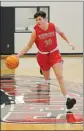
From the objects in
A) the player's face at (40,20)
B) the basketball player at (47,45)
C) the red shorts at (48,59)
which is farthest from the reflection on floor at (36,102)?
the player's face at (40,20)

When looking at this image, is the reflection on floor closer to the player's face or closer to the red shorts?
the red shorts

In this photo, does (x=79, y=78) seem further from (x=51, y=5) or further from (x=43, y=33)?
(x=51, y=5)

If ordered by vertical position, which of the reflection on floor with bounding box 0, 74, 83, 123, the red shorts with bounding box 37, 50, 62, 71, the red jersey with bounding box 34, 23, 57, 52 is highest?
the red jersey with bounding box 34, 23, 57, 52

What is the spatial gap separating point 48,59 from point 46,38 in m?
0.40

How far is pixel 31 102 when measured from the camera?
25.8 ft

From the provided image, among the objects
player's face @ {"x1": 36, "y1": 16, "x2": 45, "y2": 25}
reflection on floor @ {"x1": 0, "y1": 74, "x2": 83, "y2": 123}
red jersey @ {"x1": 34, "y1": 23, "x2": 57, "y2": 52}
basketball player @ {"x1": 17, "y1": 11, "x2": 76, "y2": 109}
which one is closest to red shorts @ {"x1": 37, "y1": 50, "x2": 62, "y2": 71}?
basketball player @ {"x1": 17, "y1": 11, "x2": 76, "y2": 109}

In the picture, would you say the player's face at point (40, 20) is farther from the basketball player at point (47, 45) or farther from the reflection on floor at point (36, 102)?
the reflection on floor at point (36, 102)

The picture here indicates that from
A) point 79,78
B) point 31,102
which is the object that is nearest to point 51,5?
point 79,78

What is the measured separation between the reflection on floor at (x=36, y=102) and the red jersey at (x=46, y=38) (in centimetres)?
118

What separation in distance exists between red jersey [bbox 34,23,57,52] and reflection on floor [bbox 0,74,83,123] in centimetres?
118

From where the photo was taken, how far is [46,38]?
6.92 metres

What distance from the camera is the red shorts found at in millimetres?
6914

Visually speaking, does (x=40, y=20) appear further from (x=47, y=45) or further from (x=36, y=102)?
(x=36, y=102)

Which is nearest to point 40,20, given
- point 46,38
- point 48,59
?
point 46,38
